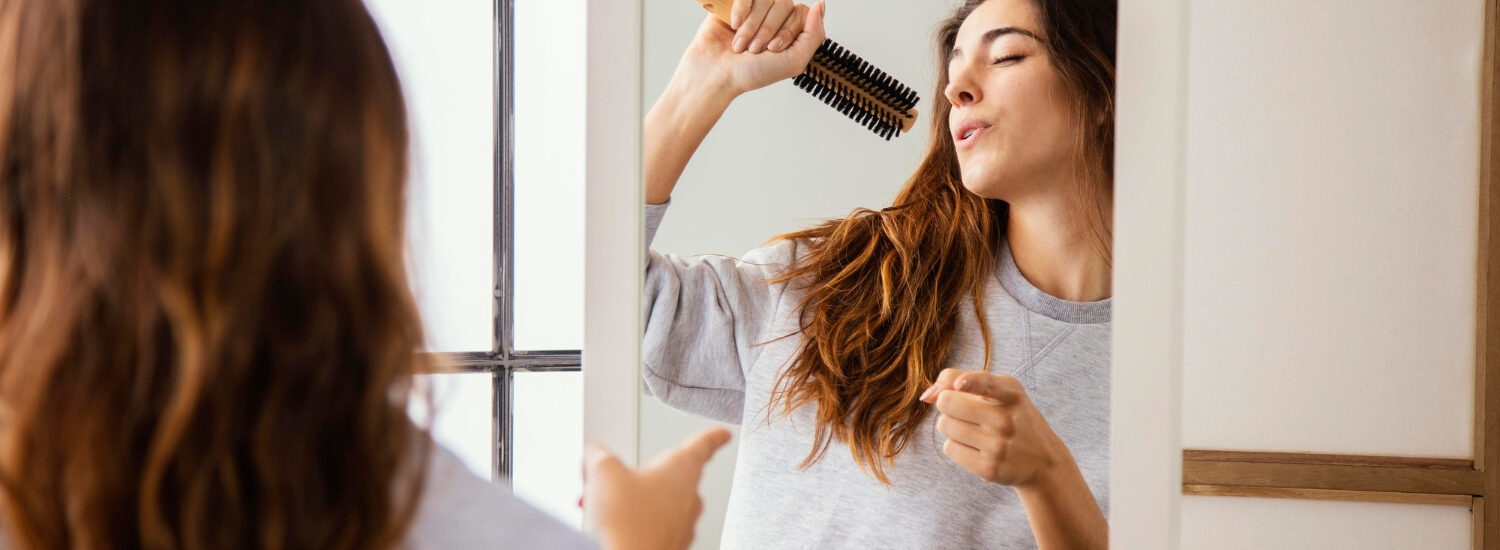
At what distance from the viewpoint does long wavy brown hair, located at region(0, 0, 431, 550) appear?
33 centimetres

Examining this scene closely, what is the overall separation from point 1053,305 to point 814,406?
169 millimetres

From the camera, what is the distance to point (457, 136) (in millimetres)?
1326

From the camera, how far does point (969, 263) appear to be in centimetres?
64

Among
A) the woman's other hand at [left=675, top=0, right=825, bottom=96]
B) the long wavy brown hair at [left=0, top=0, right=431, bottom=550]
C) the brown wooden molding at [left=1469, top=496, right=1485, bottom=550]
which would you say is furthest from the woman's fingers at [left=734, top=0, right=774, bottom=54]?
the brown wooden molding at [left=1469, top=496, right=1485, bottom=550]

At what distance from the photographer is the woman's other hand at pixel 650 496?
58cm

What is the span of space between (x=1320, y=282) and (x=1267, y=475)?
0.72 feet

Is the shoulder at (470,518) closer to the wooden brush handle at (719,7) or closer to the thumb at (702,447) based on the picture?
the thumb at (702,447)

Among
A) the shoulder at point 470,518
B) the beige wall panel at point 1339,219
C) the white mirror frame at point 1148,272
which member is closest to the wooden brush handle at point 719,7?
the white mirror frame at point 1148,272

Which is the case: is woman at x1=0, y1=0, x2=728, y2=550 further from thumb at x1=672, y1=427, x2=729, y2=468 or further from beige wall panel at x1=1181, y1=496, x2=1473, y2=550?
beige wall panel at x1=1181, y1=496, x2=1473, y2=550

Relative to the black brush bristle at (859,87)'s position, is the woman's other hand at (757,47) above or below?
above

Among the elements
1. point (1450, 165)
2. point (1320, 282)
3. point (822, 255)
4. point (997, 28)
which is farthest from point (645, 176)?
point (1450, 165)

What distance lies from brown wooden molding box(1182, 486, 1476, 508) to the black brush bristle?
690 millimetres

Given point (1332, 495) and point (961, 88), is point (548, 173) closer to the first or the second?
point (961, 88)

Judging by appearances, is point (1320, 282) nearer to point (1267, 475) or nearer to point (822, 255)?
point (1267, 475)
